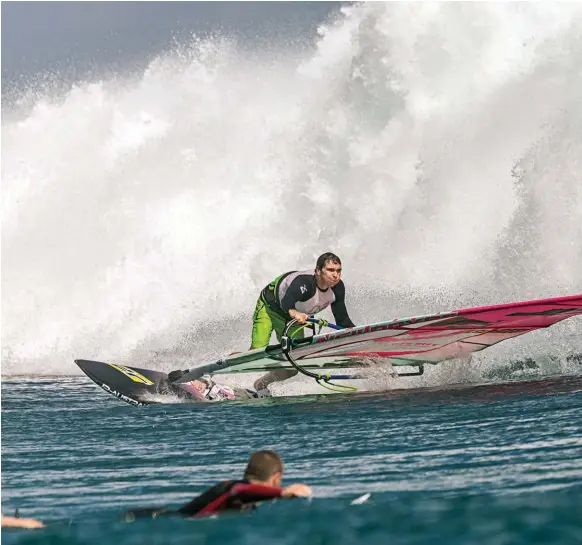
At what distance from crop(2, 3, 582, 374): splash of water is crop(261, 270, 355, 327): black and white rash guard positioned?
530 centimetres

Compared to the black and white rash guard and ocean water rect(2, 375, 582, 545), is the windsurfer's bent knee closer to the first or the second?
the black and white rash guard

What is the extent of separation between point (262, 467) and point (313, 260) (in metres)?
15.5

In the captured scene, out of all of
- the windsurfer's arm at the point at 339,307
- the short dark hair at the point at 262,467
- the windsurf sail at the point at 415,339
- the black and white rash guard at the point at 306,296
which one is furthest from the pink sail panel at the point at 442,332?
the short dark hair at the point at 262,467

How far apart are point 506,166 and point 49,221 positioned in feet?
39.4

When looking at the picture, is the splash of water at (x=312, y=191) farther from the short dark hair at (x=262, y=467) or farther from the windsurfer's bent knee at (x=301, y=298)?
the short dark hair at (x=262, y=467)

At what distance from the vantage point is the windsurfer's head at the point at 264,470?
4402 millimetres

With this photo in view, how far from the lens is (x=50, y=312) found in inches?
842

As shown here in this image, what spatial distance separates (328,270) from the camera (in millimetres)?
8656

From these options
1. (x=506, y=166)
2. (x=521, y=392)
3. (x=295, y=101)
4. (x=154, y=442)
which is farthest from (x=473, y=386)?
(x=295, y=101)

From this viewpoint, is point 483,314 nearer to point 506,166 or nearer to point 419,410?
point 419,410

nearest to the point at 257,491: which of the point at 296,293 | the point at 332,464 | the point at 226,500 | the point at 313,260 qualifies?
the point at 226,500

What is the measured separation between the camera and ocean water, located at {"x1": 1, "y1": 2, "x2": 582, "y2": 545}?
496 centimetres

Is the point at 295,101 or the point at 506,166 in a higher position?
the point at 295,101

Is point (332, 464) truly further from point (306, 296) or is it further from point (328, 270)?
point (306, 296)
